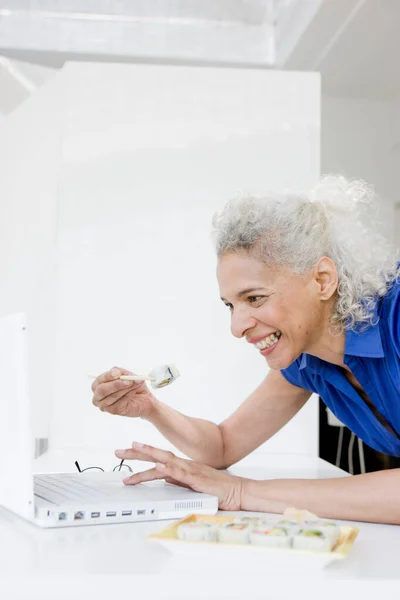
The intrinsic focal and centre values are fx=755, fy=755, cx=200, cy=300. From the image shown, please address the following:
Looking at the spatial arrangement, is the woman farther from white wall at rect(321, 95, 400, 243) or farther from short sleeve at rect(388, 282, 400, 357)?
white wall at rect(321, 95, 400, 243)

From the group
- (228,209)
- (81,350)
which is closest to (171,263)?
(81,350)

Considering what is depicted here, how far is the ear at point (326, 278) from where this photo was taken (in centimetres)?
146

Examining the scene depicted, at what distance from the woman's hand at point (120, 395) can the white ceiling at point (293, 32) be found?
2.45 meters

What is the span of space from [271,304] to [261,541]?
618 mm

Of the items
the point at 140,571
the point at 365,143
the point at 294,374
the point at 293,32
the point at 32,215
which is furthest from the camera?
the point at 365,143

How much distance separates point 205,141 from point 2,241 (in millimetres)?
1744

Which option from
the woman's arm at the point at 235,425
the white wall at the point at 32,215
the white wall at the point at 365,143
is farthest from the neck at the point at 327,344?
the white wall at the point at 365,143

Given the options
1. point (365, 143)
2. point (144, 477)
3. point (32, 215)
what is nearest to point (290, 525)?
point (144, 477)

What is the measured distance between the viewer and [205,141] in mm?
2475

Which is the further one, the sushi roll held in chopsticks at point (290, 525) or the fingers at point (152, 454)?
the fingers at point (152, 454)

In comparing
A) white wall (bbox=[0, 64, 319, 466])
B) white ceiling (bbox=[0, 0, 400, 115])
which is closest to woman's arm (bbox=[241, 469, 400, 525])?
white wall (bbox=[0, 64, 319, 466])

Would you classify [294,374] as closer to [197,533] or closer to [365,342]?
[365,342]

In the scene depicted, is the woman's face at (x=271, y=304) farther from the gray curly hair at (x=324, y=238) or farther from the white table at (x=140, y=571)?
the white table at (x=140, y=571)

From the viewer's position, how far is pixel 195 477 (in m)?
1.26
